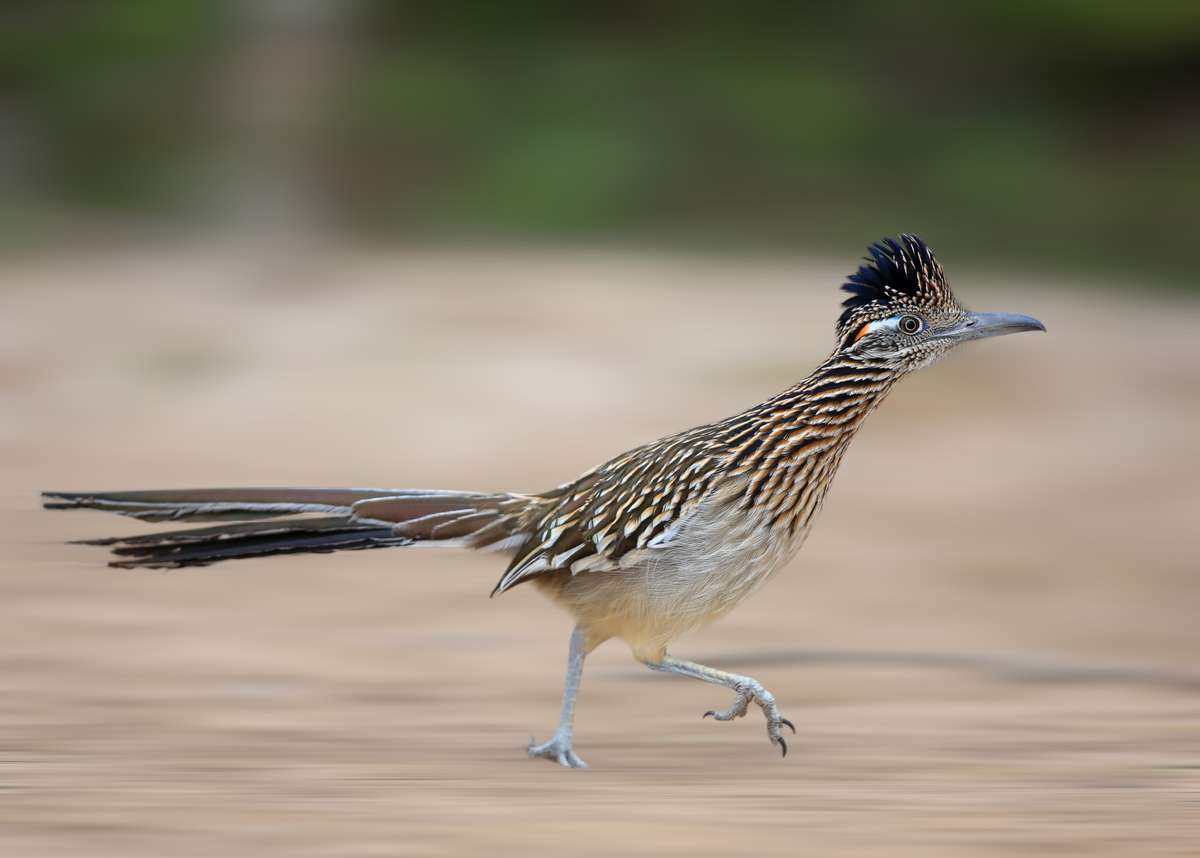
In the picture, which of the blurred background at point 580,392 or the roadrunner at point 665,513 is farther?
the roadrunner at point 665,513

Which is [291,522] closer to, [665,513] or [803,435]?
[665,513]

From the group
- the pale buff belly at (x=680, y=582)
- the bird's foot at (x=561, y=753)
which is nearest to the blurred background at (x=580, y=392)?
the bird's foot at (x=561, y=753)

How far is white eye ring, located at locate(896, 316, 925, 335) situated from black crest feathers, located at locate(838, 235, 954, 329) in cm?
5

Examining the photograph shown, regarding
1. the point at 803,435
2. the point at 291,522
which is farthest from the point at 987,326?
the point at 291,522

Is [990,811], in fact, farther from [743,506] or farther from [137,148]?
[137,148]

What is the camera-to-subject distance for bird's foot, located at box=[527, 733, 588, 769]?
5682 millimetres

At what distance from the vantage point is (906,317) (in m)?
5.78

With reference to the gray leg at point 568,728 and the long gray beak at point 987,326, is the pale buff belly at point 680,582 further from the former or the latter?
the long gray beak at point 987,326

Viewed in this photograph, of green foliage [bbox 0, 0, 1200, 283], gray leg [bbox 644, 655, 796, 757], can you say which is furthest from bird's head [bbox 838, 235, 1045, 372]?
green foliage [bbox 0, 0, 1200, 283]

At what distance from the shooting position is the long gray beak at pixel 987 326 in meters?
5.82

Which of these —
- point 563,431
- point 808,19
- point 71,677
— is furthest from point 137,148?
point 71,677

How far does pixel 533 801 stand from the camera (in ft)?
16.7

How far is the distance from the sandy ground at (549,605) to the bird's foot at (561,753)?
0.19ft

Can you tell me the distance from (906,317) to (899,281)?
0.12 metres
